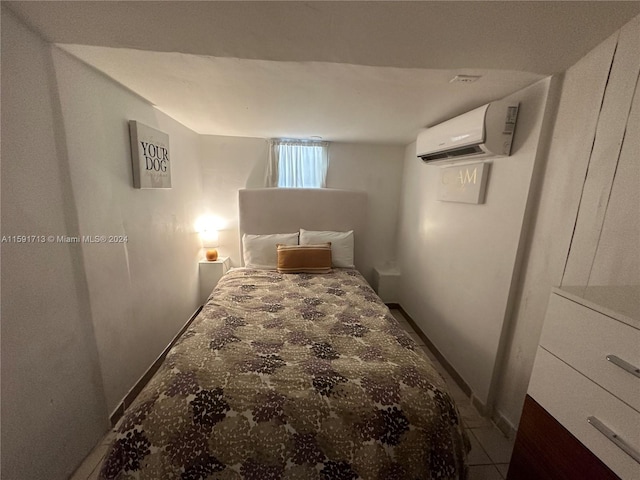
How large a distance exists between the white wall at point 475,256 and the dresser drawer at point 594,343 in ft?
2.16

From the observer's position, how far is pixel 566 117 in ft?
4.10

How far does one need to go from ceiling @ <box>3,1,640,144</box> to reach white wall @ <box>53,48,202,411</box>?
16 centimetres

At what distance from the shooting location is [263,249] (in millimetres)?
2746

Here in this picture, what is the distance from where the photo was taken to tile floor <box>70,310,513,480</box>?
4.34 ft

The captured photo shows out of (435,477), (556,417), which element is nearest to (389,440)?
(435,477)

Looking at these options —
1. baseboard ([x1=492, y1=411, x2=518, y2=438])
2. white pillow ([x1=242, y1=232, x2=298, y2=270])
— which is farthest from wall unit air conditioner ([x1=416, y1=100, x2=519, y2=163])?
white pillow ([x1=242, y1=232, x2=298, y2=270])

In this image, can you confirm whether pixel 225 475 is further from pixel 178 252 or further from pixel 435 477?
pixel 178 252

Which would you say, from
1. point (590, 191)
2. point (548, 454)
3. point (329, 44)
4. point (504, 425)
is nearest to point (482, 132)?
point (590, 191)

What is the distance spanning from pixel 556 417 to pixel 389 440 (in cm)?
59

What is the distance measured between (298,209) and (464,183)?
1739 millimetres

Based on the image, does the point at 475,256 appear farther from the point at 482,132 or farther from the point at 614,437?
the point at 614,437

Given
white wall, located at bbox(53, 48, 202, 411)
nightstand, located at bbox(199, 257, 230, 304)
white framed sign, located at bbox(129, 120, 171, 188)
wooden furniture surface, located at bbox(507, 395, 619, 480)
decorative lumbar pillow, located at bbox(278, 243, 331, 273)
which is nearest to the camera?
wooden furniture surface, located at bbox(507, 395, 619, 480)

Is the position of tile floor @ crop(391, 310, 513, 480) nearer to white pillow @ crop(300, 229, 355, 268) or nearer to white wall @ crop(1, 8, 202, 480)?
white pillow @ crop(300, 229, 355, 268)

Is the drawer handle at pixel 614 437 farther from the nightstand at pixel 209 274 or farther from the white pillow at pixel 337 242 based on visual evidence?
the nightstand at pixel 209 274
